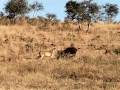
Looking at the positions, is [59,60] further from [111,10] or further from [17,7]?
[111,10]

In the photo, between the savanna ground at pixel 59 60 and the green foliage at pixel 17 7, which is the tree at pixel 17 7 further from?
the savanna ground at pixel 59 60

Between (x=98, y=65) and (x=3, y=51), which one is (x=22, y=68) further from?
(x=3, y=51)

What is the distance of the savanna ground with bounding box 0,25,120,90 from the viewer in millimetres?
11477

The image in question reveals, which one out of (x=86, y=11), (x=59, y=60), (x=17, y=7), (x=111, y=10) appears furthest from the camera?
(x=111, y=10)

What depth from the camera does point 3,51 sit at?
17.0 meters

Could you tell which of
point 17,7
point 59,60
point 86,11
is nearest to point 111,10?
point 17,7

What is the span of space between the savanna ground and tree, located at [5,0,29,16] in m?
8.58

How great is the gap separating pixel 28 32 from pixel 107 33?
12.0ft

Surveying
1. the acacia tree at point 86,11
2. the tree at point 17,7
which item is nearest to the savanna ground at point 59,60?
the acacia tree at point 86,11

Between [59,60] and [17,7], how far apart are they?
16805mm

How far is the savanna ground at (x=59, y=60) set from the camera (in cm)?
1148

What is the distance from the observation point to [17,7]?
3106 cm

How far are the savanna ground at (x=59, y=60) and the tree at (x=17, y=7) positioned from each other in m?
8.58

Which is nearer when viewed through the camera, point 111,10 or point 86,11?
point 86,11
